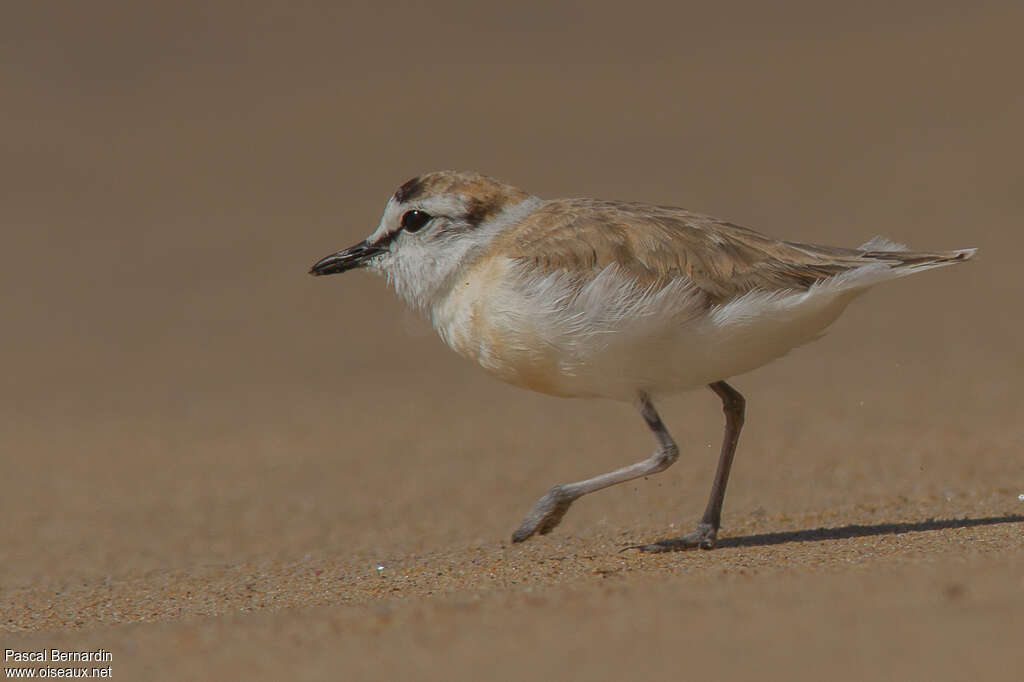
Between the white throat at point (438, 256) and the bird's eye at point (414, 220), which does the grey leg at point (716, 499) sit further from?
the bird's eye at point (414, 220)

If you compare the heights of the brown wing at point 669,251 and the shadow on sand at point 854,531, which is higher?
the brown wing at point 669,251

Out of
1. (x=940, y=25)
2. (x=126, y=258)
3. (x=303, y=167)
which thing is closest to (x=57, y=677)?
(x=126, y=258)

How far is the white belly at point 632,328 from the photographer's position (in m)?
6.98

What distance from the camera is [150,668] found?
5340mm

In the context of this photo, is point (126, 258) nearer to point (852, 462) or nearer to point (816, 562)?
point (852, 462)

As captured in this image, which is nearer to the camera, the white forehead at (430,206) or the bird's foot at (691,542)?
the bird's foot at (691,542)

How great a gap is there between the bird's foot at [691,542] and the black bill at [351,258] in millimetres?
2204

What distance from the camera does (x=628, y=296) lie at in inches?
276

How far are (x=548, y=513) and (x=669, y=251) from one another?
4.96 feet

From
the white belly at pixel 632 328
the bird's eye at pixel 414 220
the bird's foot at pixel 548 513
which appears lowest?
the bird's foot at pixel 548 513

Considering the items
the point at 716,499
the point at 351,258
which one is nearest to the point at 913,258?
the point at 716,499

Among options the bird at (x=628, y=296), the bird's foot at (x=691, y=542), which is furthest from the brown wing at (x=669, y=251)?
the bird's foot at (x=691, y=542)

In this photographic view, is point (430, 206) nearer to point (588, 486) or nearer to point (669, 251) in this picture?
point (669, 251)

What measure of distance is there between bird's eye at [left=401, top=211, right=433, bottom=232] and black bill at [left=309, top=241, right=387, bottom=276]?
212mm
